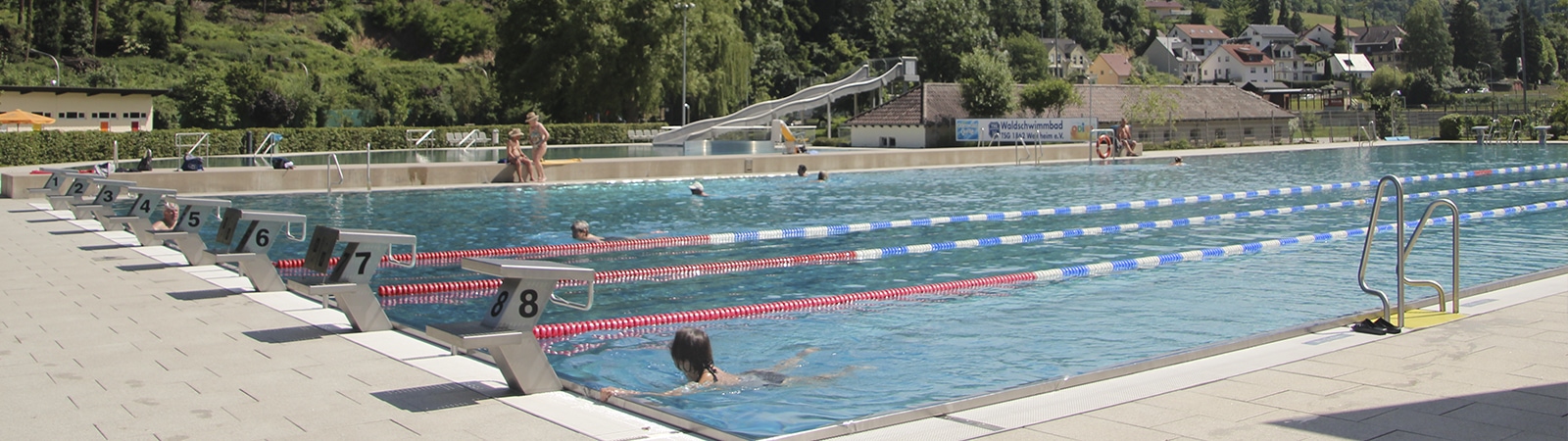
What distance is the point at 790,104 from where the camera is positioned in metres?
50.1

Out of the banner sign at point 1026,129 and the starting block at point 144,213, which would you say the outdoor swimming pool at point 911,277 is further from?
the banner sign at point 1026,129

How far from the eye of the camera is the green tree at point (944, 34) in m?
67.2

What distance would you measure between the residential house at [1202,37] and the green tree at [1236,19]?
56.2 ft

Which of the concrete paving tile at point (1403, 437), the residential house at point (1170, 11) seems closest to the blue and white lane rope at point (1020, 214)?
the concrete paving tile at point (1403, 437)

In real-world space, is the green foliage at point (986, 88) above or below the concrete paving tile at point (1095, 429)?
above

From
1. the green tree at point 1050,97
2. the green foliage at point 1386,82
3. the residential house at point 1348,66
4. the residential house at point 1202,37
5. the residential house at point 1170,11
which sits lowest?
the green tree at point 1050,97

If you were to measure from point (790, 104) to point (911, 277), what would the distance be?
1507 inches

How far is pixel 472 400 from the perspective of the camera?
5914 mm

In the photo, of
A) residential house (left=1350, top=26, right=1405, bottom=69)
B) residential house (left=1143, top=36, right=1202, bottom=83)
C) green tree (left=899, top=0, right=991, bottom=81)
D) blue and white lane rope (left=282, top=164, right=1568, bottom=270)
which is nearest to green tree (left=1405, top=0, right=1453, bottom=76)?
residential house (left=1143, top=36, right=1202, bottom=83)

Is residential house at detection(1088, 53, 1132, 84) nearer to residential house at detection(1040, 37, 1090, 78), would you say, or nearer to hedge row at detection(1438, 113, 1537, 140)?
residential house at detection(1040, 37, 1090, 78)

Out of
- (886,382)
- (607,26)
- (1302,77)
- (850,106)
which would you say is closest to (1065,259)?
(886,382)

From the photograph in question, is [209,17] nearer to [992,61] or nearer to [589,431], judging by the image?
[992,61]

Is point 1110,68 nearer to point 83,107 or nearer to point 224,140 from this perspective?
point 224,140

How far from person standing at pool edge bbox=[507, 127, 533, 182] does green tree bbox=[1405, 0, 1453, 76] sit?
11808cm
